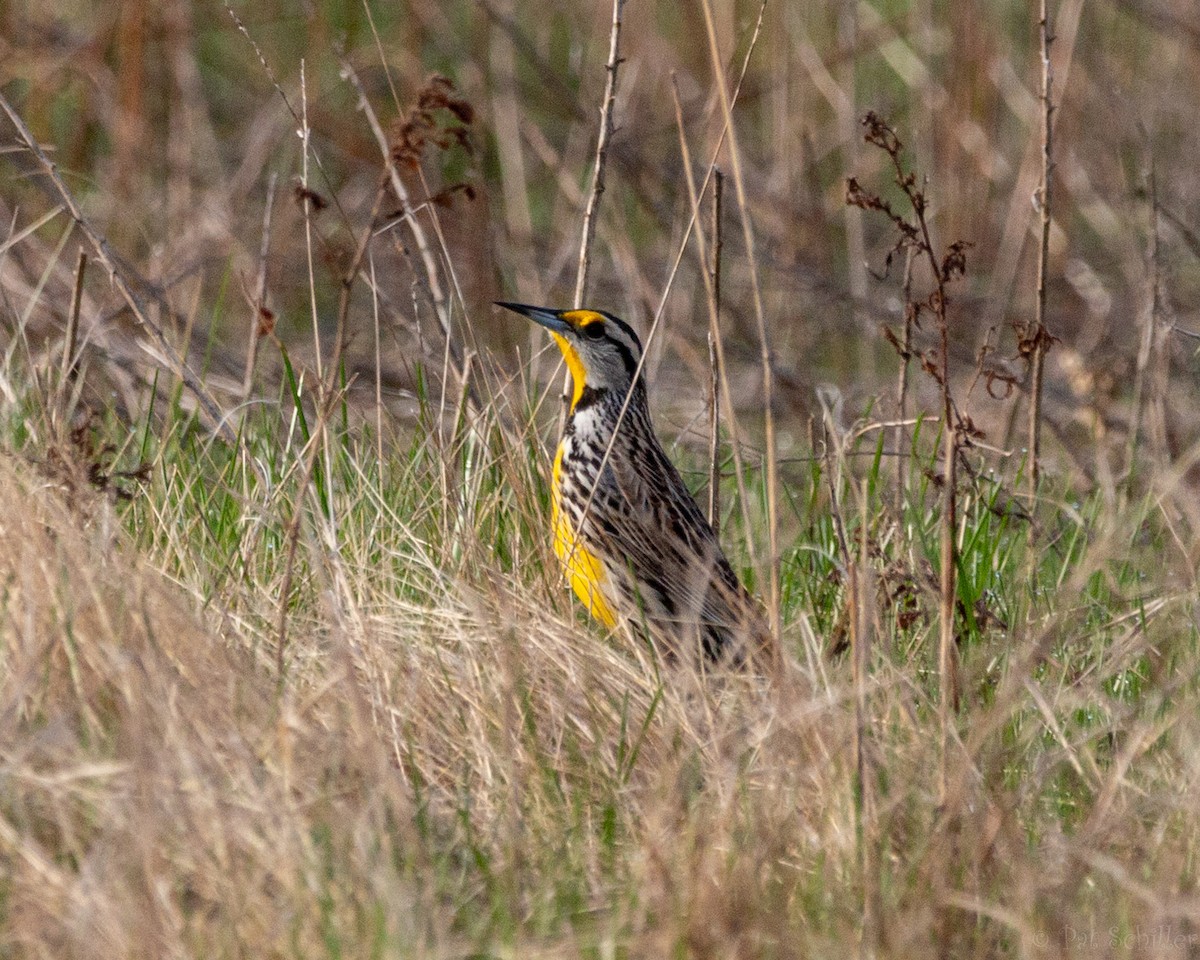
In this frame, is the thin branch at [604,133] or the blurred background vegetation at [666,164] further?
the blurred background vegetation at [666,164]

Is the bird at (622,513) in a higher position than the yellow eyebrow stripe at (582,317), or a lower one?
lower

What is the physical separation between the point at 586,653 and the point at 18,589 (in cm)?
92

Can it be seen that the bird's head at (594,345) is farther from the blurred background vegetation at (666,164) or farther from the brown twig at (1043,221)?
the blurred background vegetation at (666,164)

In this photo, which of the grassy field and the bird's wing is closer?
the grassy field

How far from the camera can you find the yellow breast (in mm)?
3885

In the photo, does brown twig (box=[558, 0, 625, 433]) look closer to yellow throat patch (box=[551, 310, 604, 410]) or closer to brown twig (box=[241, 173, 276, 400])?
yellow throat patch (box=[551, 310, 604, 410])

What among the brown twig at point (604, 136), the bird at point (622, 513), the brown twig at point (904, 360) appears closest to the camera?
the brown twig at point (904, 360)

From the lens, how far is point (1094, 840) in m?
2.61

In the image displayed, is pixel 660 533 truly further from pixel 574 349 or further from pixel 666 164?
pixel 666 164

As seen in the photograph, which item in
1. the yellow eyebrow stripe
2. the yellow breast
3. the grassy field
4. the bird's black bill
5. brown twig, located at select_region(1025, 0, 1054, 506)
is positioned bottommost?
the yellow breast

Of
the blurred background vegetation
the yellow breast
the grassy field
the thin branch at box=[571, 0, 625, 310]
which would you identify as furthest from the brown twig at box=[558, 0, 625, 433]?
the blurred background vegetation

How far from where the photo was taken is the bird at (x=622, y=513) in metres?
3.93

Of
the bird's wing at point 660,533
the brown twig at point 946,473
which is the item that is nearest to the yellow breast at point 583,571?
the bird's wing at point 660,533

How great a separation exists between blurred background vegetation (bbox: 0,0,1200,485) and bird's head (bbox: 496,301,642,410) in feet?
6.89
